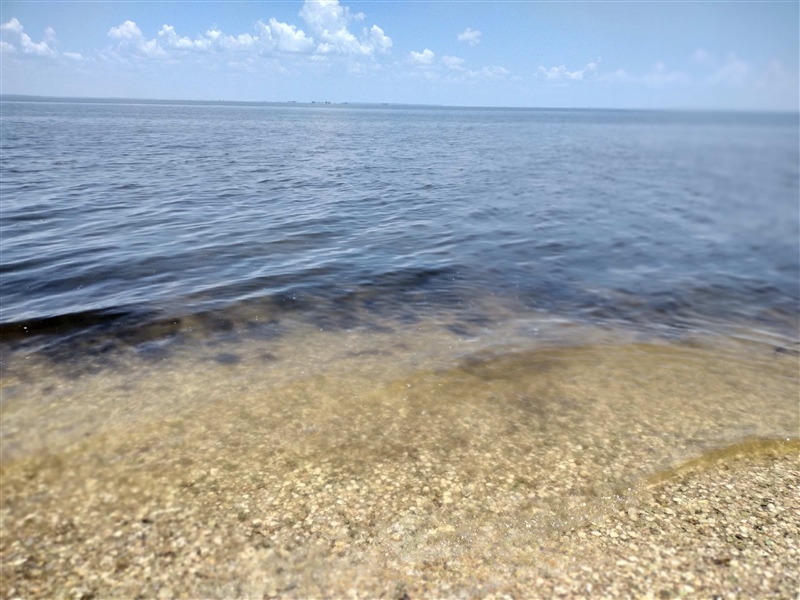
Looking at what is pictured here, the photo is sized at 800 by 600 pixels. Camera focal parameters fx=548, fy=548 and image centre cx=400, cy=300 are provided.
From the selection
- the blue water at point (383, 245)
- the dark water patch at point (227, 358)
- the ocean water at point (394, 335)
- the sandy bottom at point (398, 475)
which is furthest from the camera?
the blue water at point (383, 245)

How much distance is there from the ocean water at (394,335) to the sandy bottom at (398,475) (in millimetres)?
48

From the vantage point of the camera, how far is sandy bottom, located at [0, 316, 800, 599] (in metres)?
3.98

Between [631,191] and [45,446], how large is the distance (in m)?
28.0

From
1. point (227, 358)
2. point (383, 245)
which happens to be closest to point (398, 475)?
point (227, 358)

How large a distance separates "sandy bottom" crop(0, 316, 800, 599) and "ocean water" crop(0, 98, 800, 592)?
0.16ft

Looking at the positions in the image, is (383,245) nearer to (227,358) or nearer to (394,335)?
(394,335)

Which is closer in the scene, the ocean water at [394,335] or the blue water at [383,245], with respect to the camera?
the ocean water at [394,335]

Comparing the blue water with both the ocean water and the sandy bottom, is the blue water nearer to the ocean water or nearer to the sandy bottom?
the ocean water

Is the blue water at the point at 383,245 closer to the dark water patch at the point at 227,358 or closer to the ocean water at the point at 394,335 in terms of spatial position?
the ocean water at the point at 394,335

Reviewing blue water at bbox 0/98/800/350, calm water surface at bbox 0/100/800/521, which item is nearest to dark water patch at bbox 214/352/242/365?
calm water surface at bbox 0/100/800/521

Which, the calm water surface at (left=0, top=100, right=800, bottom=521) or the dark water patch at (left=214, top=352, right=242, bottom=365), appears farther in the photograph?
the dark water patch at (left=214, top=352, right=242, bottom=365)

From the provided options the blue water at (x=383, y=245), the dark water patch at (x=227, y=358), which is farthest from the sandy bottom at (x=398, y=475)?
the blue water at (x=383, y=245)

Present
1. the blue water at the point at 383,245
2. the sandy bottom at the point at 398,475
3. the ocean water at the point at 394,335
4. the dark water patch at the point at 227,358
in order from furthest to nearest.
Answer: the blue water at the point at 383,245 → the dark water patch at the point at 227,358 → the ocean water at the point at 394,335 → the sandy bottom at the point at 398,475

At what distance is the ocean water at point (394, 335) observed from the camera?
19.0 ft
